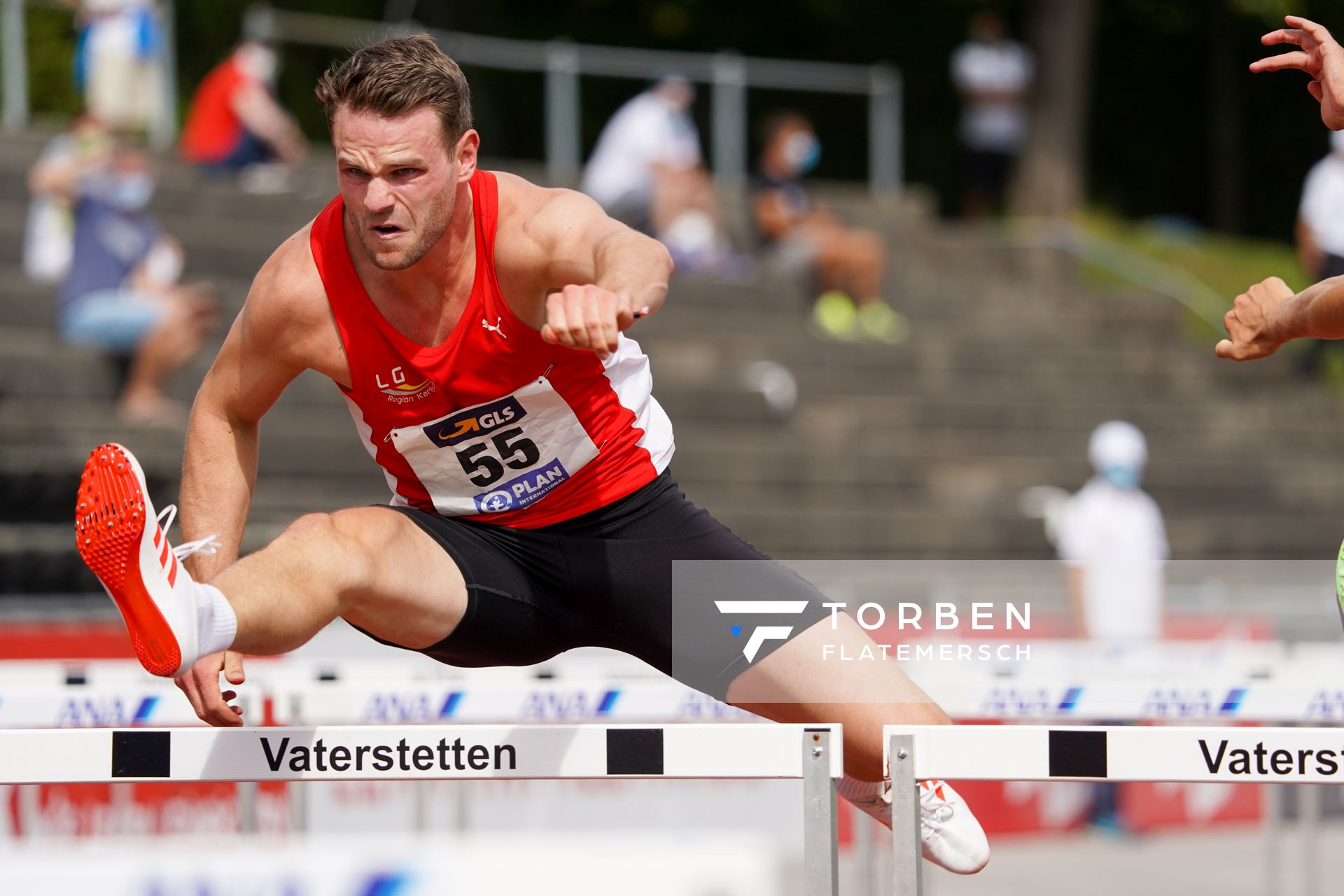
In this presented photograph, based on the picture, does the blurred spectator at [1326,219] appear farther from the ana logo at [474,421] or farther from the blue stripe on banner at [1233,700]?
the ana logo at [474,421]

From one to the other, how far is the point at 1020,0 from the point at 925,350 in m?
9.83

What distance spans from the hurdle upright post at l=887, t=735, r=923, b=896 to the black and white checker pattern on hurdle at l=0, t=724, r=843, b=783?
112mm

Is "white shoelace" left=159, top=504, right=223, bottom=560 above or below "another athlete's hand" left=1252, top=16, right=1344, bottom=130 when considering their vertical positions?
below

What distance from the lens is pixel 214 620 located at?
11.2 ft

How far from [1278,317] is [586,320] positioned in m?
1.47

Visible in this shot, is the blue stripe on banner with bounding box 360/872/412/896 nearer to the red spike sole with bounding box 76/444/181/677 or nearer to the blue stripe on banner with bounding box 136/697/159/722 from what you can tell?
the red spike sole with bounding box 76/444/181/677

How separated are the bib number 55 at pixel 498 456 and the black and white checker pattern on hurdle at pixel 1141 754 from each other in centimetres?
113

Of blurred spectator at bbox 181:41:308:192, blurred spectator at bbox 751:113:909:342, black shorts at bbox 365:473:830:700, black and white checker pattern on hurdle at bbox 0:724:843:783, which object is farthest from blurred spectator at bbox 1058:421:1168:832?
blurred spectator at bbox 181:41:308:192

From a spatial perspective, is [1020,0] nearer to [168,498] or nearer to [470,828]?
[168,498]

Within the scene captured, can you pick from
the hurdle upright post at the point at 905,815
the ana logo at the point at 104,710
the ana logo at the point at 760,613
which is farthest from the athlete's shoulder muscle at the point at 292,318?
the hurdle upright post at the point at 905,815

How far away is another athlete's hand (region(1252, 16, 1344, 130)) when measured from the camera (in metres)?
3.76

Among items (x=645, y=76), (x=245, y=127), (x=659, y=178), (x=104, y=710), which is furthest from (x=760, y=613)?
(x=645, y=76)

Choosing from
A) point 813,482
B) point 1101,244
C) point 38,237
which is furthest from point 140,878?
point 1101,244

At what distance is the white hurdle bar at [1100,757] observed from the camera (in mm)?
3410
